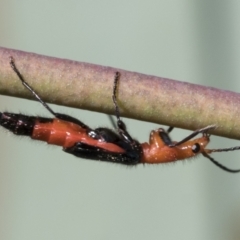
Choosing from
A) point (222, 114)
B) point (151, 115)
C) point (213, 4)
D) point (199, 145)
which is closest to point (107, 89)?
point (151, 115)

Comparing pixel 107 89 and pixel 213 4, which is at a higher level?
pixel 213 4

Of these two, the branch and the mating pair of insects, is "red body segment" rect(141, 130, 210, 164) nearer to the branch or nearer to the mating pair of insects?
the mating pair of insects

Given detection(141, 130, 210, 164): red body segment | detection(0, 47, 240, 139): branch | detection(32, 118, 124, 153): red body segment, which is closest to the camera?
detection(0, 47, 240, 139): branch

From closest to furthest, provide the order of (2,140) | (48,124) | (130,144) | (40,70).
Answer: (40,70), (48,124), (130,144), (2,140)

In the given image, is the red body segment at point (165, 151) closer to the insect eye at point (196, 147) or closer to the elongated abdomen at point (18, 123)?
the insect eye at point (196, 147)

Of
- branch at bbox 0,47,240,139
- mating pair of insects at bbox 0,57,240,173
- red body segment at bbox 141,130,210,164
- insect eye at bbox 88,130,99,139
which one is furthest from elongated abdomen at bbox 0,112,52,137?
branch at bbox 0,47,240,139

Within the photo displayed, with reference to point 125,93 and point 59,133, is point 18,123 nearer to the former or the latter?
point 59,133

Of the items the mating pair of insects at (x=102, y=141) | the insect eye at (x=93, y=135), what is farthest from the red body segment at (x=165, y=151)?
the insect eye at (x=93, y=135)

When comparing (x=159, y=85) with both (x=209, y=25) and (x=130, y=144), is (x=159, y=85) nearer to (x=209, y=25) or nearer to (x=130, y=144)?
(x=130, y=144)
